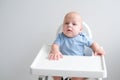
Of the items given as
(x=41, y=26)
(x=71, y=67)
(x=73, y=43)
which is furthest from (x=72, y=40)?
(x=41, y=26)

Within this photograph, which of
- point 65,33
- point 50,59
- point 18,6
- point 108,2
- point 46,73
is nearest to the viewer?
point 46,73

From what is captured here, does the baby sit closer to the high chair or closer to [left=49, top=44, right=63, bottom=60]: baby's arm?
[left=49, top=44, right=63, bottom=60]: baby's arm

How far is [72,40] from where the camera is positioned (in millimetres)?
1343

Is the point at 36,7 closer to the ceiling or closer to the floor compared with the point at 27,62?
closer to the ceiling

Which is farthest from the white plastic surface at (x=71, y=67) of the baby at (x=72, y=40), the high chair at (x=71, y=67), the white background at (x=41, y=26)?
the white background at (x=41, y=26)

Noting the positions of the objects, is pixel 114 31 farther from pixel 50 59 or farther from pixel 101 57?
pixel 50 59

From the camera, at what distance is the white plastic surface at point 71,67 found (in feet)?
3.43

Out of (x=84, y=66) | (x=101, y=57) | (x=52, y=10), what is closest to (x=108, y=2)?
(x=52, y=10)

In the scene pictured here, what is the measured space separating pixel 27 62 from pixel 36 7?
46 cm

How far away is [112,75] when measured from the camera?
1745 mm

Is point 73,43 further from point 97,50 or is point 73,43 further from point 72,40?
point 97,50

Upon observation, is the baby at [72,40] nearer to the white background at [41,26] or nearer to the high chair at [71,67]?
the high chair at [71,67]

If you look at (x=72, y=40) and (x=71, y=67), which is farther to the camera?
(x=72, y=40)

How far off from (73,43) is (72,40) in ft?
0.07
